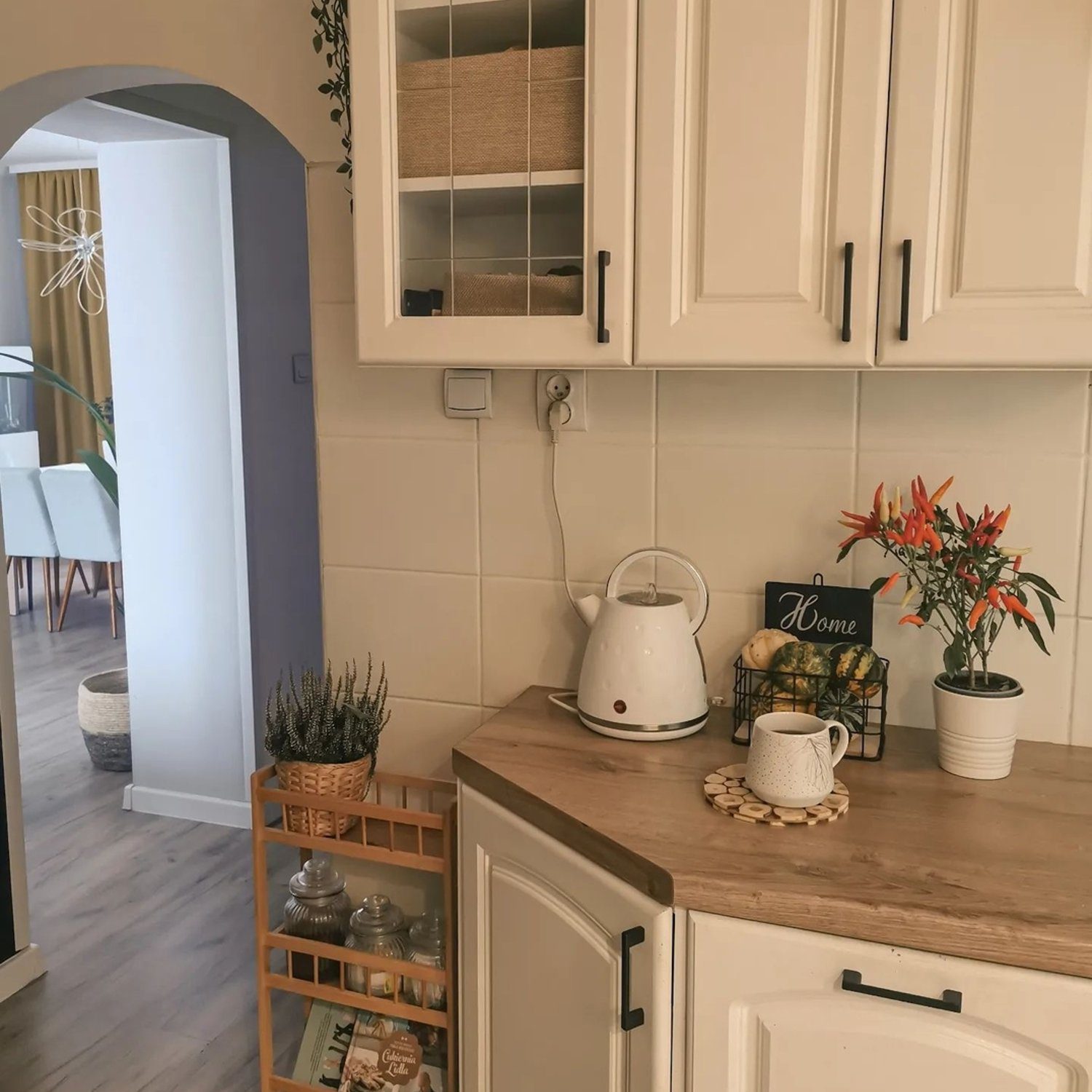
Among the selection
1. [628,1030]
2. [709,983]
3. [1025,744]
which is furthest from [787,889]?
[1025,744]

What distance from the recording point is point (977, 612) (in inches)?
56.0

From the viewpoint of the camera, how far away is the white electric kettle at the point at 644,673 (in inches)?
62.6

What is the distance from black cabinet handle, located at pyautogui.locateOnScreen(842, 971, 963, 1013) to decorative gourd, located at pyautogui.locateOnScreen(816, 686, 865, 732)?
0.42m

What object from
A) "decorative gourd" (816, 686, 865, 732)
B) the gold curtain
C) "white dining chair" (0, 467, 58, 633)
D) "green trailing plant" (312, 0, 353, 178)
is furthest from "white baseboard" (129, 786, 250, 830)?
the gold curtain

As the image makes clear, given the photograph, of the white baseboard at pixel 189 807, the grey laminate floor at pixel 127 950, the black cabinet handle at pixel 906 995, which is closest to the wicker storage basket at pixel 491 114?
the black cabinet handle at pixel 906 995

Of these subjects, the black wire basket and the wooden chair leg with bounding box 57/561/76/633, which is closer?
the black wire basket

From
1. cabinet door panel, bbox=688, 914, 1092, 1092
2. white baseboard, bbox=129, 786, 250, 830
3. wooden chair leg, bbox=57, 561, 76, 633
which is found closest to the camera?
cabinet door panel, bbox=688, 914, 1092, 1092

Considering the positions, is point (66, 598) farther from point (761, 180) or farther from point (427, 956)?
point (761, 180)

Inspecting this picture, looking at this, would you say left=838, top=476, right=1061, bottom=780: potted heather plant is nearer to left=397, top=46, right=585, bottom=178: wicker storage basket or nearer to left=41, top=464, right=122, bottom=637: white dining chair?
left=397, top=46, right=585, bottom=178: wicker storage basket

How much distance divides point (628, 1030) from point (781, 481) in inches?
31.8

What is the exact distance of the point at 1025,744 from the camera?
63.5 inches

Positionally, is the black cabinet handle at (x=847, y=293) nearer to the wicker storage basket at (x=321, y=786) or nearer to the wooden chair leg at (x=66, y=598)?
the wicker storage basket at (x=321, y=786)

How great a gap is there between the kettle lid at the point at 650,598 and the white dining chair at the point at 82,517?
15.3 ft

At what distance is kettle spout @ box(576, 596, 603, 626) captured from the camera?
1.70 m
